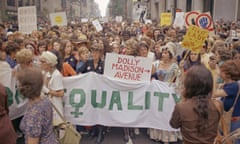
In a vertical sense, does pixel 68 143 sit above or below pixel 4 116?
below

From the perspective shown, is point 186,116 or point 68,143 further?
point 68,143

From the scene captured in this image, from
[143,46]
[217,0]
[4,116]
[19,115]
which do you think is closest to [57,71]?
[19,115]

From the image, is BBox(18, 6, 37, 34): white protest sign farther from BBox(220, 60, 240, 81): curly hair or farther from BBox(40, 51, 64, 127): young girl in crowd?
BBox(220, 60, 240, 81): curly hair

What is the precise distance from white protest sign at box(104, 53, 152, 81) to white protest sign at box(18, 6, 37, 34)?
511 cm

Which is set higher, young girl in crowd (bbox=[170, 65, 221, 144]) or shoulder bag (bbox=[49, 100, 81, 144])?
young girl in crowd (bbox=[170, 65, 221, 144])

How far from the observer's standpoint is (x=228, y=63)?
12.0 ft

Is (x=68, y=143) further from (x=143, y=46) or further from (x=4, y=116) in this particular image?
(x=143, y=46)

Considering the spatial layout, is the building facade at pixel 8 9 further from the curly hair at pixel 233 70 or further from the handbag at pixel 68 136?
the curly hair at pixel 233 70

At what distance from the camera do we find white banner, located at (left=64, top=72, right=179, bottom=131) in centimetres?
554

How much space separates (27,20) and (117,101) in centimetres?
558

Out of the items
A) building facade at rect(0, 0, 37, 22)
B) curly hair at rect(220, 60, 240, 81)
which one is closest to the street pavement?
curly hair at rect(220, 60, 240, 81)

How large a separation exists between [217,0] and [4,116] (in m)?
24.8

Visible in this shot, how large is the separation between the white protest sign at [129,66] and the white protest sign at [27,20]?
5.11 m

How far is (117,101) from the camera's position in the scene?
5613 millimetres
